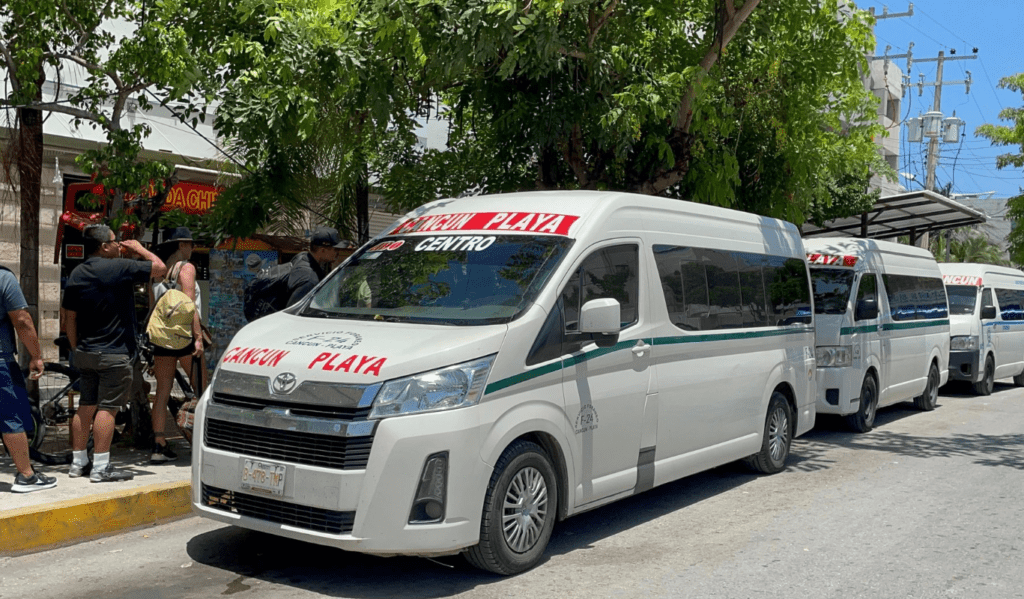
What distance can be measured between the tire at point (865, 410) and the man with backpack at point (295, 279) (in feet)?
21.9

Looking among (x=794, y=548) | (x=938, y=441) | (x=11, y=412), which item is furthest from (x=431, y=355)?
(x=938, y=441)

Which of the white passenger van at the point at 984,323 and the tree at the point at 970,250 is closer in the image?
the white passenger van at the point at 984,323

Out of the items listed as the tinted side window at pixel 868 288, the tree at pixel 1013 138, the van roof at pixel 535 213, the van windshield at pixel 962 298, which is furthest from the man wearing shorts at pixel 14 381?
the tree at pixel 1013 138

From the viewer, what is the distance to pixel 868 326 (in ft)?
38.8

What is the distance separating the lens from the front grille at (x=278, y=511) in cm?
517

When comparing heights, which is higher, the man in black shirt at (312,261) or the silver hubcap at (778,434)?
the man in black shirt at (312,261)

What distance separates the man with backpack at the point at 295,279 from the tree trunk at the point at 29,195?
2.11m

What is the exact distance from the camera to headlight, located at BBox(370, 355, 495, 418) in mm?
5156

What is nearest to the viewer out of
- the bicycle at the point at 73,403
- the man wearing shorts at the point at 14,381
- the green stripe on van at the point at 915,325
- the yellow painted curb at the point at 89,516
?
the yellow painted curb at the point at 89,516

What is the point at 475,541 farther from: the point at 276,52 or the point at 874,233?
the point at 874,233

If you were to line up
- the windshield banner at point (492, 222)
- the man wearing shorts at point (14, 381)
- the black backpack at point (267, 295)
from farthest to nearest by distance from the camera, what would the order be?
the black backpack at point (267, 295) → the man wearing shorts at point (14, 381) → the windshield banner at point (492, 222)

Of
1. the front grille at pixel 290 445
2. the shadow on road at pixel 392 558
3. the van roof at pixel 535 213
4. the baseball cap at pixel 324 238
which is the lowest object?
the shadow on road at pixel 392 558

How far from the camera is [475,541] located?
534 centimetres

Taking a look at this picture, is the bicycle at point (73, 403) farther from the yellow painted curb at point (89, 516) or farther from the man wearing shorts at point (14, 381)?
the yellow painted curb at point (89, 516)
